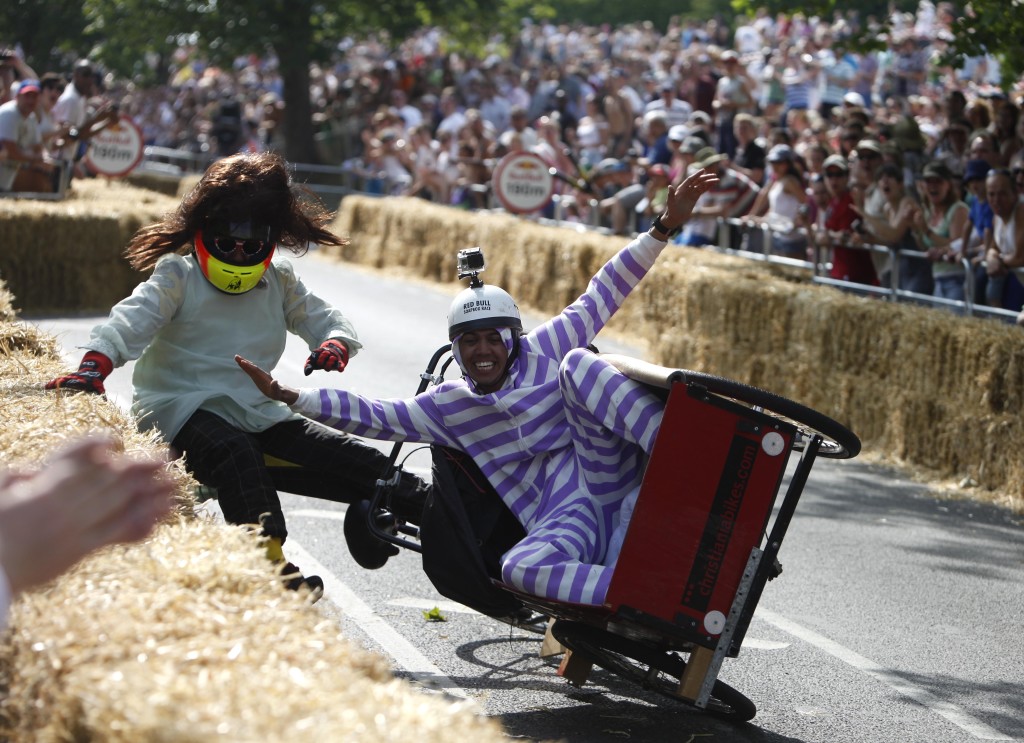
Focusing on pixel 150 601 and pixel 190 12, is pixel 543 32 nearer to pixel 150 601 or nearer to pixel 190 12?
pixel 190 12

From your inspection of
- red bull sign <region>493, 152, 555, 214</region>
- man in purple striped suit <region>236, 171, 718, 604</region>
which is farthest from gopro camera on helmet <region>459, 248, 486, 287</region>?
red bull sign <region>493, 152, 555, 214</region>

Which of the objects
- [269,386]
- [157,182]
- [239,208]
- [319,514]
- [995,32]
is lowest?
[319,514]

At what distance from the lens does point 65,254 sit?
1692 cm

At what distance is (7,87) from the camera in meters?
20.3

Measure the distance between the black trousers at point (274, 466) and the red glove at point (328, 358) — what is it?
1.14 ft

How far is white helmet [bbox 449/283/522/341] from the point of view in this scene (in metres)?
5.63

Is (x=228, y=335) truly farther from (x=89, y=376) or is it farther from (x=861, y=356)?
(x=861, y=356)

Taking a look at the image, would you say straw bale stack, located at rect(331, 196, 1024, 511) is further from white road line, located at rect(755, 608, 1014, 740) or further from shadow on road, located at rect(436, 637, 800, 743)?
shadow on road, located at rect(436, 637, 800, 743)

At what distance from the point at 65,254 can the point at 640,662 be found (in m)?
13.0

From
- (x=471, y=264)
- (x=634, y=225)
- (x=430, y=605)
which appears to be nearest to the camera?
(x=471, y=264)

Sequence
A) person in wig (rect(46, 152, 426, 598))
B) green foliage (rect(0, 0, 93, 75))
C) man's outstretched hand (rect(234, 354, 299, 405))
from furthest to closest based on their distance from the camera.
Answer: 1. green foliage (rect(0, 0, 93, 75))
2. person in wig (rect(46, 152, 426, 598))
3. man's outstretched hand (rect(234, 354, 299, 405))

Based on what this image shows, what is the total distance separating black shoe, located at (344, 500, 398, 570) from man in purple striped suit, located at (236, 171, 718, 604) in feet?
1.69

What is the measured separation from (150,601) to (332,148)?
30.5 m

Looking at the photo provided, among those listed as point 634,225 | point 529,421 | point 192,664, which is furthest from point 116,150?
point 192,664
